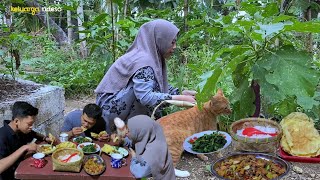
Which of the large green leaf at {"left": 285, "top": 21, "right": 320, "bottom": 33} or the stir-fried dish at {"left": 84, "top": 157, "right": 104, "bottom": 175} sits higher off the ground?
the large green leaf at {"left": 285, "top": 21, "right": 320, "bottom": 33}

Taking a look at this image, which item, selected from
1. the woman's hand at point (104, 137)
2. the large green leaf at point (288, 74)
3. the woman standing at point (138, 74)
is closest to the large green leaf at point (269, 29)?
the large green leaf at point (288, 74)

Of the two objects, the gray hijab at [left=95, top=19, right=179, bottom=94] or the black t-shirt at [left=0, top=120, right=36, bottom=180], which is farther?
the gray hijab at [left=95, top=19, right=179, bottom=94]

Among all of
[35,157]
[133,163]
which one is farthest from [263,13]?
[35,157]

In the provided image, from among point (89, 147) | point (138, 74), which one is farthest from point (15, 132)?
point (138, 74)

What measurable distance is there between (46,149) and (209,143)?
1176mm

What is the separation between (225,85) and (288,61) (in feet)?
9.25

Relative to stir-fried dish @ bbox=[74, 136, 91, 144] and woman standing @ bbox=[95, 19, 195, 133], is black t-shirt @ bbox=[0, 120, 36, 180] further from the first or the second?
woman standing @ bbox=[95, 19, 195, 133]

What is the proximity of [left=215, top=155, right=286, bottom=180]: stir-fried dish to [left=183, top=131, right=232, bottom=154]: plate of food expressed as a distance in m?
0.29

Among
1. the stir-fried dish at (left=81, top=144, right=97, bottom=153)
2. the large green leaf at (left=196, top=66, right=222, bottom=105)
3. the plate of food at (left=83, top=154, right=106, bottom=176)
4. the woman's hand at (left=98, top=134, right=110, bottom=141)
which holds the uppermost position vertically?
the large green leaf at (left=196, top=66, right=222, bottom=105)

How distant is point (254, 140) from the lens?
2.37 m

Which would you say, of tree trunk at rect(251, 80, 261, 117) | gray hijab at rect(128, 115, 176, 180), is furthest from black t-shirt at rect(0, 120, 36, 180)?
tree trunk at rect(251, 80, 261, 117)

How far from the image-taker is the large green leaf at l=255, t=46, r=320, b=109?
1697 millimetres

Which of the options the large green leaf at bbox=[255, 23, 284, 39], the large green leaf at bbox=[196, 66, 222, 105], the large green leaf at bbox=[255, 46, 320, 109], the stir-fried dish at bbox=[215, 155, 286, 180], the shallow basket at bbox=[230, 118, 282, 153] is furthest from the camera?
the shallow basket at bbox=[230, 118, 282, 153]

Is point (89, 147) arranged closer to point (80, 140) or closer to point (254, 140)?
point (80, 140)
